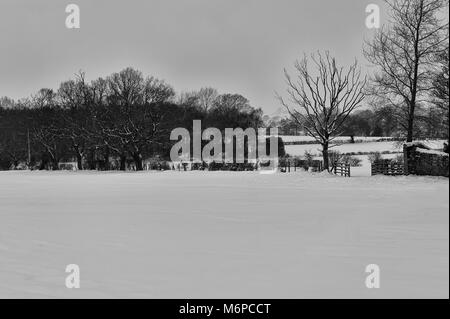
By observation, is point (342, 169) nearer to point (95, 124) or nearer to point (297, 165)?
point (297, 165)

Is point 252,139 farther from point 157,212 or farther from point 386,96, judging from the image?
point 157,212

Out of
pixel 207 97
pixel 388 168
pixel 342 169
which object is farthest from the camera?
pixel 207 97

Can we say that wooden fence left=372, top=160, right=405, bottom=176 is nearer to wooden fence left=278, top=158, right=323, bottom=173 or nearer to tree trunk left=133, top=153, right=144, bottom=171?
wooden fence left=278, top=158, right=323, bottom=173

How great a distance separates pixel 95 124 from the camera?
59.6 meters

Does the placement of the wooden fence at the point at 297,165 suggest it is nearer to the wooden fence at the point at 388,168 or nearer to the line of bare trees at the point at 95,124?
the wooden fence at the point at 388,168

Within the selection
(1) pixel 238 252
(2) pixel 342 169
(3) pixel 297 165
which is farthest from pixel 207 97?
(1) pixel 238 252

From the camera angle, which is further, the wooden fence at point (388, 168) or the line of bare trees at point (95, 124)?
the line of bare trees at point (95, 124)

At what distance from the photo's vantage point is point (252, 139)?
75.2 m

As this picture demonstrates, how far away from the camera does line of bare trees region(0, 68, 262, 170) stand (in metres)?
55.2

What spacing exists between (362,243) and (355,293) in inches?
73.8

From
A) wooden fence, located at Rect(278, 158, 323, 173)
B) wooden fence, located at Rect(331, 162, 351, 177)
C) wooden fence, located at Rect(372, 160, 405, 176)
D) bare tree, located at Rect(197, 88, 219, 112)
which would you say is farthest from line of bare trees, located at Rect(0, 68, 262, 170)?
→ bare tree, located at Rect(197, 88, 219, 112)

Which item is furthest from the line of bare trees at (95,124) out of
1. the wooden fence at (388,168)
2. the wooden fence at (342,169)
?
the wooden fence at (388,168)

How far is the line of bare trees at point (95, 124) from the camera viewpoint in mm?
55156

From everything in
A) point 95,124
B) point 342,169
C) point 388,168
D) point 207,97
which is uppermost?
point 207,97
